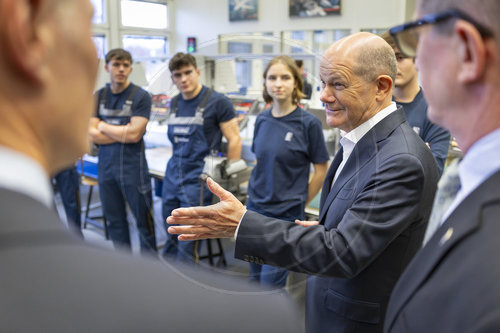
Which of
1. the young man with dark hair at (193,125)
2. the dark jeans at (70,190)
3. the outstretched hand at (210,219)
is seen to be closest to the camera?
the outstretched hand at (210,219)

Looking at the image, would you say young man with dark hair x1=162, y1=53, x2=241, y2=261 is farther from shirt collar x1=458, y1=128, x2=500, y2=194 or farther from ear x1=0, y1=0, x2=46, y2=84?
ear x1=0, y1=0, x2=46, y2=84

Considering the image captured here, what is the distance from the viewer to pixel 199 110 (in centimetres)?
141

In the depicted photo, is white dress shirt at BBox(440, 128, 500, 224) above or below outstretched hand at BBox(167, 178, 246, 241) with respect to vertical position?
above

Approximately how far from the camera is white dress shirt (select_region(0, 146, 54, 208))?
266 mm

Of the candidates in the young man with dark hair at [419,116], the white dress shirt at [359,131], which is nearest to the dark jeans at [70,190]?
the young man with dark hair at [419,116]

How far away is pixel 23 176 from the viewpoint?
0.28m

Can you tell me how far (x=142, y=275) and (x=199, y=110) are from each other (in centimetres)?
117

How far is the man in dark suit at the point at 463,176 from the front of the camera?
445 mm

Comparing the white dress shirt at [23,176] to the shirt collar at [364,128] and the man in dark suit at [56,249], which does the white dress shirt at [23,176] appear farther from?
the shirt collar at [364,128]

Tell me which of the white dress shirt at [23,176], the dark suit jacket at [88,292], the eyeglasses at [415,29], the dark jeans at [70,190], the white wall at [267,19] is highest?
the white wall at [267,19]

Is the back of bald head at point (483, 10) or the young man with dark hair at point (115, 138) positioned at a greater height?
the back of bald head at point (483, 10)

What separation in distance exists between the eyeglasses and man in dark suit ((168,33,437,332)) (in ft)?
1.08

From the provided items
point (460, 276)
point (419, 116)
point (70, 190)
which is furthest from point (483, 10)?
point (70, 190)

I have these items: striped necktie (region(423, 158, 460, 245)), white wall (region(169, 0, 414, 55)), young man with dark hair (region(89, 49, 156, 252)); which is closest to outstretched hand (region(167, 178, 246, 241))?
striped necktie (region(423, 158, 460, 245))
